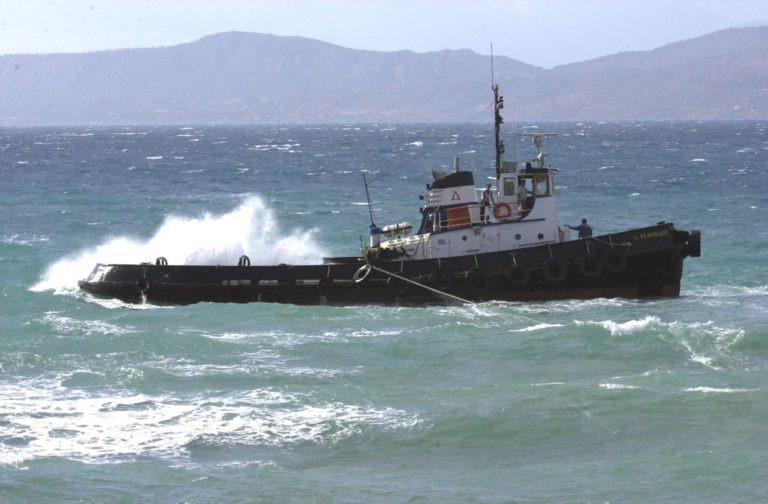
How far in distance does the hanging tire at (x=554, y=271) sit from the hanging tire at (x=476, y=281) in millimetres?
1519

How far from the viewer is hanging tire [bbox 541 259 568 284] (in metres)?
33.6

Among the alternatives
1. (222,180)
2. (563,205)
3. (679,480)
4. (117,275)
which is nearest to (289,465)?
(679,480)

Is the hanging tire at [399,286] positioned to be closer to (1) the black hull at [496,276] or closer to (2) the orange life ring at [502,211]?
(1) the black hull at [496,276]

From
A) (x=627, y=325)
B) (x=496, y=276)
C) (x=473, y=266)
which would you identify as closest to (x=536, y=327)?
(x=627, y=325)

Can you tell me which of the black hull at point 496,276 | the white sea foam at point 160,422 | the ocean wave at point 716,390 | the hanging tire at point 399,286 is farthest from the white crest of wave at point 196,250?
the ocean wave at point 716,390

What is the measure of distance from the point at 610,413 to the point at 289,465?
20.4 feet

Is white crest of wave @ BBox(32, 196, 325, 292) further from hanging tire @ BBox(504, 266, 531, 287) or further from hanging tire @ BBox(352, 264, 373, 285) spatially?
hanging tire @ BBox(504, 266, 531, 287)

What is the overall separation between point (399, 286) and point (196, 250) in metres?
10.3

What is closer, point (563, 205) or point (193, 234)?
point (193, 234)

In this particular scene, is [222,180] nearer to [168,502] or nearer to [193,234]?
[193,234]

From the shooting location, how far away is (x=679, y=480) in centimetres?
1997

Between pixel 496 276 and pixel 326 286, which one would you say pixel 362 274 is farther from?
pixel 496 276

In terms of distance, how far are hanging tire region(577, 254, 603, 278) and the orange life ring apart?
2.36 metres

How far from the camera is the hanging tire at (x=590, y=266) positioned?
33625 mm
